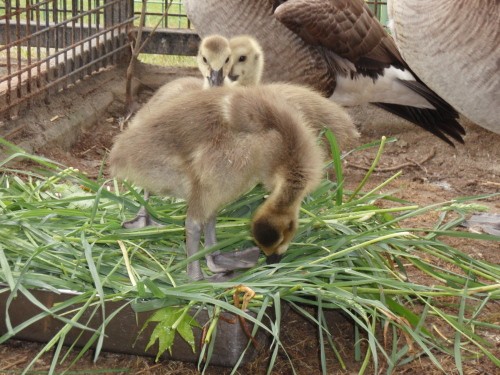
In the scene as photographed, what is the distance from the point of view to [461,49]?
15.5ft

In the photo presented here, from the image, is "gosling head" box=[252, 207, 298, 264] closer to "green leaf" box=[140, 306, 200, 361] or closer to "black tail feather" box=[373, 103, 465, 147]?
"green leaf" box=[140, 306, 200, 361]

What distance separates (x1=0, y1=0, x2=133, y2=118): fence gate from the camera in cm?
508

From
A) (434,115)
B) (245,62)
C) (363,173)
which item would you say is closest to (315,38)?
(363,173)

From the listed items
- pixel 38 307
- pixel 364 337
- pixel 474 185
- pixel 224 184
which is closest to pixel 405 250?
pixel 364 337

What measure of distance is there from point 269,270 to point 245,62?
146 cm

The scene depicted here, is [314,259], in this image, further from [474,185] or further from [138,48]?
[138,48]

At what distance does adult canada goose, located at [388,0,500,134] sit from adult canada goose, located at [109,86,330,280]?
73.0 inches

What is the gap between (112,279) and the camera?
120 inches

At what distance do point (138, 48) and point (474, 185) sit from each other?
244 cm

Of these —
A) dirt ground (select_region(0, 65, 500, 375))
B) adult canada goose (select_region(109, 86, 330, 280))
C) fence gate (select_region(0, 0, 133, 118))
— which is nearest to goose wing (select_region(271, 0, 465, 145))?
dirt ground (select_region(0, 65, 500, 375))

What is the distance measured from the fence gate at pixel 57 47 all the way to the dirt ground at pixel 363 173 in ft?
0.45

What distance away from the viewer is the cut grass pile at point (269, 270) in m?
2.88

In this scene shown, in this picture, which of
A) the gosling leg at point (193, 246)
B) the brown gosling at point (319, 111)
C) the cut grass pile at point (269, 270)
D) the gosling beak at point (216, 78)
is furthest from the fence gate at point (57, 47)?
the gosling leg at point (193, 246)

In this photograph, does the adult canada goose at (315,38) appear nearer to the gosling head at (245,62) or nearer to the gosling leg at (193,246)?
the gosling head at (245,62)
